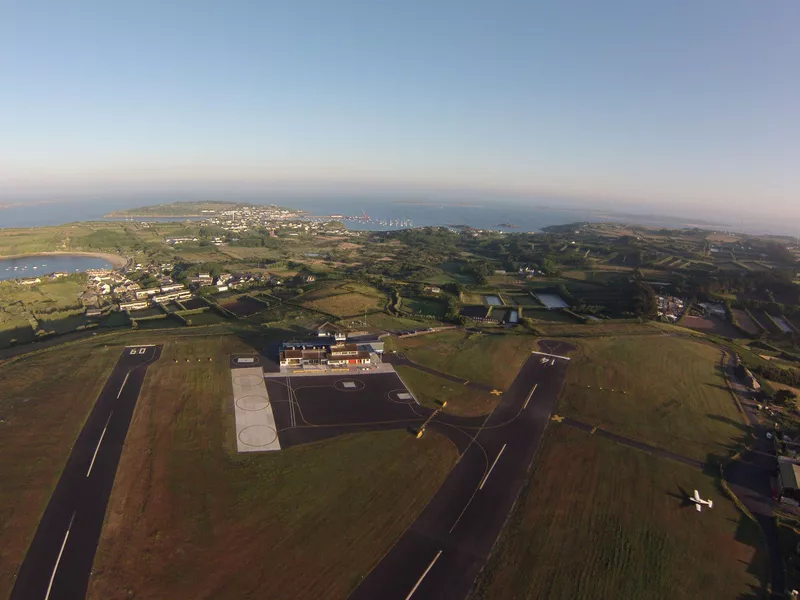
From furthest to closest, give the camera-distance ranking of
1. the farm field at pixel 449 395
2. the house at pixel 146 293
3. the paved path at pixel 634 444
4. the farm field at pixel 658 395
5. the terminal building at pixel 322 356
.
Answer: the house at pixel 146 293, the terminal building at pixel 322 356, the farm field at pixel 449 395, the farm field at pixel 658 395, the paved path at pixel 634 444

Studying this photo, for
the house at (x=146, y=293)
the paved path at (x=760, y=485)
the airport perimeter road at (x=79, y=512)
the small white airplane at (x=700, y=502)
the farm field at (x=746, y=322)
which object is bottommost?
the paved path at (x=760, y=485)

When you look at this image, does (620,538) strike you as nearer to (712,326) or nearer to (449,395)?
(449,395)

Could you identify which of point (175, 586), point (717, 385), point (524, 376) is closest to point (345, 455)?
point (175, 586)

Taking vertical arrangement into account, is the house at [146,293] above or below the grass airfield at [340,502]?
above

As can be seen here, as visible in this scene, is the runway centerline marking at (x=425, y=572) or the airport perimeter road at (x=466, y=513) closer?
the runway centerline marking at (x=425, y=572)

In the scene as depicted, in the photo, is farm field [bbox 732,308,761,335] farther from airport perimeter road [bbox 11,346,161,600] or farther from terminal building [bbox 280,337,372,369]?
airport perimeter road [bbox 11,346,161,600]

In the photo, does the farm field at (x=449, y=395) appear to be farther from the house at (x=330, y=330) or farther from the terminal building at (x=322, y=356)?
the house at (x=330, y=330)

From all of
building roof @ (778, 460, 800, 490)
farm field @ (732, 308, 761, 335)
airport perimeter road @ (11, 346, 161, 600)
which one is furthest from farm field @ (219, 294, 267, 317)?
farm field @ (732, 308, 761, 335)

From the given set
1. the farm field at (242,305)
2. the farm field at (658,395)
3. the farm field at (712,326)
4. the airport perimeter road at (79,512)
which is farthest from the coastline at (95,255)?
the farm field at (712,326)

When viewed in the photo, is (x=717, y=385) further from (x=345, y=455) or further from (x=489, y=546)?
(x=345, y=455)
